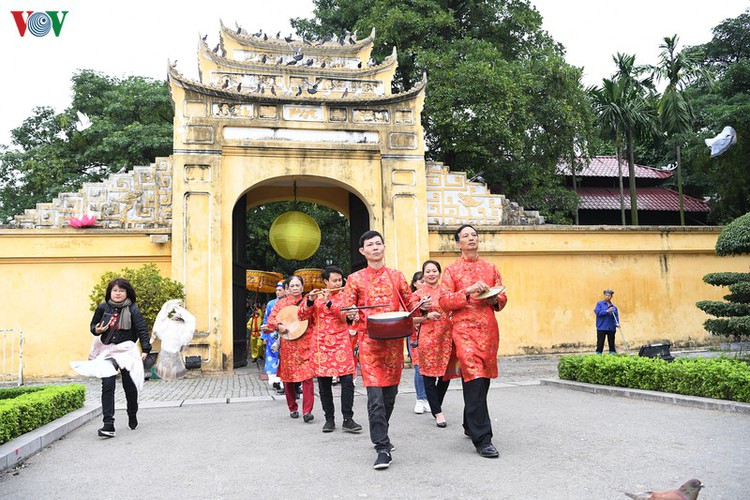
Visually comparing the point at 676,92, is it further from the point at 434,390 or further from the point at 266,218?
the point at 434,390

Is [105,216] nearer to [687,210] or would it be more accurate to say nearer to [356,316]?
[356,316]

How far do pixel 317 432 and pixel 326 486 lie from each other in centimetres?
204

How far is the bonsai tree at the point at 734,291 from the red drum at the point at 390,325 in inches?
248

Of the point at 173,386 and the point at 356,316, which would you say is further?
the point at 173,386

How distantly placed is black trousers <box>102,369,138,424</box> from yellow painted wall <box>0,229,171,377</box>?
238 inches

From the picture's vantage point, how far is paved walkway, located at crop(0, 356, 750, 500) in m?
3.73

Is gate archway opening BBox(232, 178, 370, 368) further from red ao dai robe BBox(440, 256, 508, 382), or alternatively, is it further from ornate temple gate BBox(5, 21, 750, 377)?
red ao dai robe BBox(440, 256, 508, 382)

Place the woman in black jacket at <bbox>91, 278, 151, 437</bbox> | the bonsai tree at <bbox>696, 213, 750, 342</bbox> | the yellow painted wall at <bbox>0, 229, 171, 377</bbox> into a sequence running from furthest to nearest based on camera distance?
the yellow painted wall at <bbox>0, 229, 171, 377</bbox> < the bonsai tree at <bbox>696, 213, 750, 342</bbox> < the woman in black jacket at <bbox>91, 278, 151, 437</bbox>

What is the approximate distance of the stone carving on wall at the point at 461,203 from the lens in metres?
13.1

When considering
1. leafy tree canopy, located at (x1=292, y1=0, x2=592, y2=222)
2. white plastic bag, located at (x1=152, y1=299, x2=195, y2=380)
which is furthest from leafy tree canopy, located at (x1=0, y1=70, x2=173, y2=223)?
white plastic bag, located at (x1=152, y1=299, x2=195, y2=380)

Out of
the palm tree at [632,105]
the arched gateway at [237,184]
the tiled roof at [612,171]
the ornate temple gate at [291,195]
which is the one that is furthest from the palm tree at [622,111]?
the arched gateway at [237,184]

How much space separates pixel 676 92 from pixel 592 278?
11472mm

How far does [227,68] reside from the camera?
1337 cm

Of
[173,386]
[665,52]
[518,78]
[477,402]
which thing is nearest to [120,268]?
[173,386]
